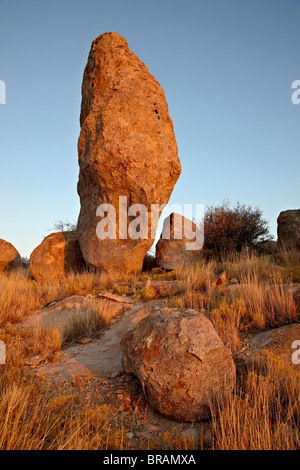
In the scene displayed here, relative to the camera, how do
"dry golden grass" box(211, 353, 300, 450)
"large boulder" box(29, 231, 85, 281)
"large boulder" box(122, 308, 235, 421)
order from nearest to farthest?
"dry golden grass" box(211, 353, 300, 450)
"large boulder" box(122, 308, 235, 421)
"large boulder" box(29, 231, 85, 281)

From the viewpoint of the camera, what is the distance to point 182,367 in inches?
106

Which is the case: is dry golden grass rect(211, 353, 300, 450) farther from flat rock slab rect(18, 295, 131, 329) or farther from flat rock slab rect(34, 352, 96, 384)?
flat rock slab rect(18, 295, 131, 329)

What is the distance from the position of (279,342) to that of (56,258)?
7443mm

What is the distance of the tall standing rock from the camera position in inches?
318

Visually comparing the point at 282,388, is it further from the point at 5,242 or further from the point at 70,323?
the point at 5,242

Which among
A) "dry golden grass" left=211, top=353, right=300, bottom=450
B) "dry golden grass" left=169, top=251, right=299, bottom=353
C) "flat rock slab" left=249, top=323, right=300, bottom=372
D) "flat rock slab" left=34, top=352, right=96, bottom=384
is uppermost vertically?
"dry golden grass" left=169, top=251, right=299, bottom=353

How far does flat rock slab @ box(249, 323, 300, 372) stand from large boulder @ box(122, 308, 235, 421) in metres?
0.86

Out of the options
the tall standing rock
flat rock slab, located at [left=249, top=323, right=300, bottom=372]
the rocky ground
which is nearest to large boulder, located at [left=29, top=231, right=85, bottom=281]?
the tall standing rock

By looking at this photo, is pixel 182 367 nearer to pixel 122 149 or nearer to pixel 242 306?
pixel 242 306

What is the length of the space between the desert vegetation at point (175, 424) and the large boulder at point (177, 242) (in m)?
1.18

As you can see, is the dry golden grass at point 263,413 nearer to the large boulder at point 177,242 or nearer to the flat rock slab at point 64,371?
the flat rock slab at point 64,371

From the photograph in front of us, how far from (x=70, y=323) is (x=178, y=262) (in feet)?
14.7

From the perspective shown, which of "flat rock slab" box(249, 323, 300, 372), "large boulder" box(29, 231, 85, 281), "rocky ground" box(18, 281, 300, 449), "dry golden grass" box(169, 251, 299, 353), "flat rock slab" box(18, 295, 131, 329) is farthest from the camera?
"large boulder" box(29, 231, 85, 281)
